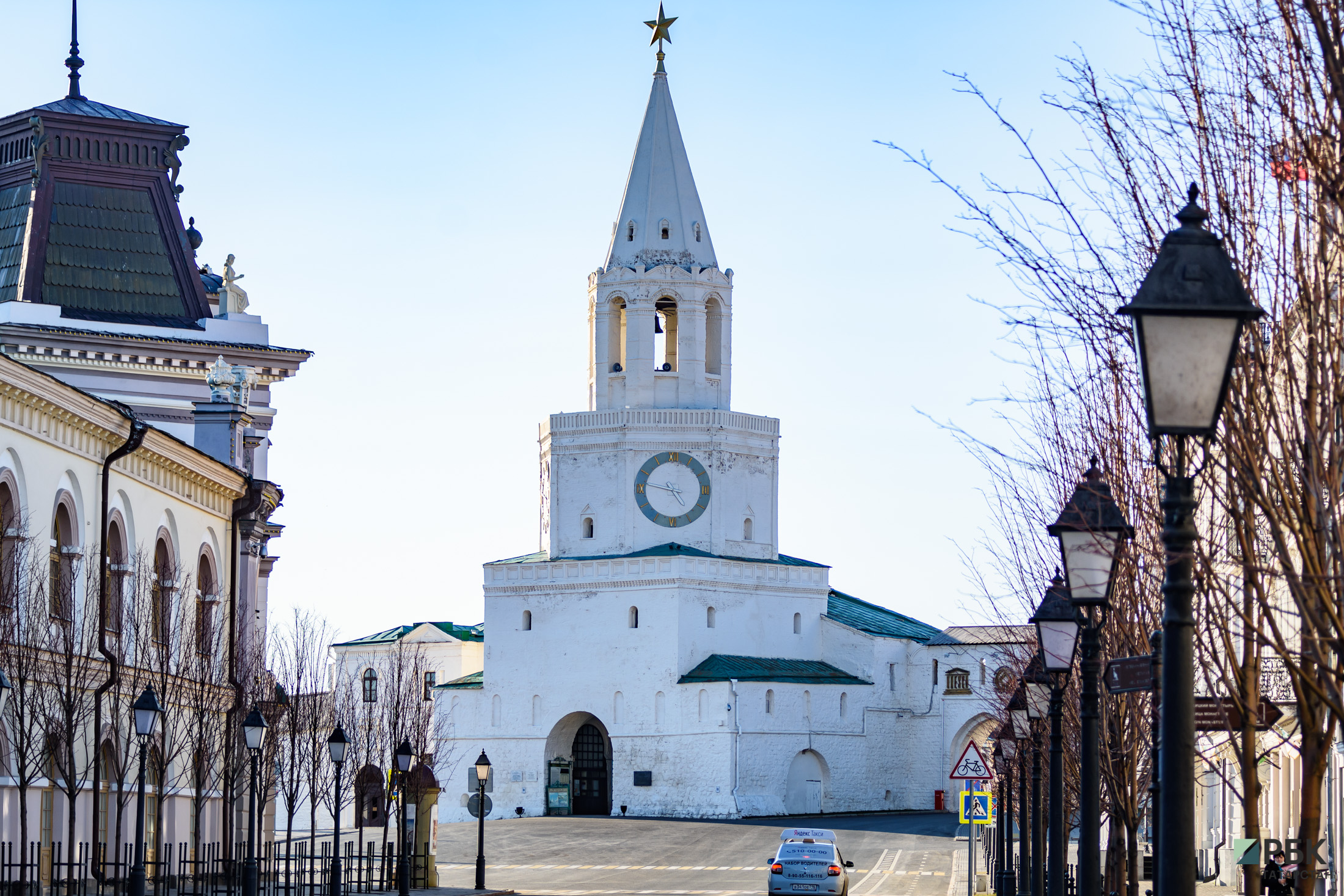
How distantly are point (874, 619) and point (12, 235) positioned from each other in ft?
198

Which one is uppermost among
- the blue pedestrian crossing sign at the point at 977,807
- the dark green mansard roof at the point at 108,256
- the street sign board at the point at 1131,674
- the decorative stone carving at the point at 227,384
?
the dark green mansard roof at the point at 108,256

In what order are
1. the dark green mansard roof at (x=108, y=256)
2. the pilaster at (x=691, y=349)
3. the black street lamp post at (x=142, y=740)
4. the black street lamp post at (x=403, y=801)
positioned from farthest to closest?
the pilaster at (x=691, y=349) → the dark green mansard roof at (x=108, y=256) → the black street lamp post at (x=403, y=801) → the black street lamp post at (x=142, y=740)

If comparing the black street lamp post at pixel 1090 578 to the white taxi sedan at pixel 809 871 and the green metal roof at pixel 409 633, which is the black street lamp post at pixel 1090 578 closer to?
the white taxi sedan at pixel 809 871

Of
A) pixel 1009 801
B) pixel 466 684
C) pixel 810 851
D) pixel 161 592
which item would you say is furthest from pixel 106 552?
pixel 466 684

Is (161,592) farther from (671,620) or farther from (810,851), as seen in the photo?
(671,620)

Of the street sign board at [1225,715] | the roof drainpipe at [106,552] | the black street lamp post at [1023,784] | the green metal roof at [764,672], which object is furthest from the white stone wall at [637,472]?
the street sign board at [1225,715]

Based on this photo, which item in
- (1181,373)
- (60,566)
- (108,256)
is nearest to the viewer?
(1181,373)

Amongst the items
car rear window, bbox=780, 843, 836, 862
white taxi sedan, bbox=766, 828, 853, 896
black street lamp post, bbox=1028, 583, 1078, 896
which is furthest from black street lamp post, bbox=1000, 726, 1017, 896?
black street lamp post, bbox=1028, 583, 1078, 896

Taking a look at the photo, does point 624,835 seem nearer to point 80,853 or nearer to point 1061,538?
point 80,853

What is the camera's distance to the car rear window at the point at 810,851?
42156 mm

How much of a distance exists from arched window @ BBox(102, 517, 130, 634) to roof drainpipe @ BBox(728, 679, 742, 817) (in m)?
54.6

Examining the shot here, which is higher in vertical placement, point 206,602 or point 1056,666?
point 206,602

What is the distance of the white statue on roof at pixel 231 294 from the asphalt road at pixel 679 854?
15.5 metres

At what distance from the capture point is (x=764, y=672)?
92.1 meters
